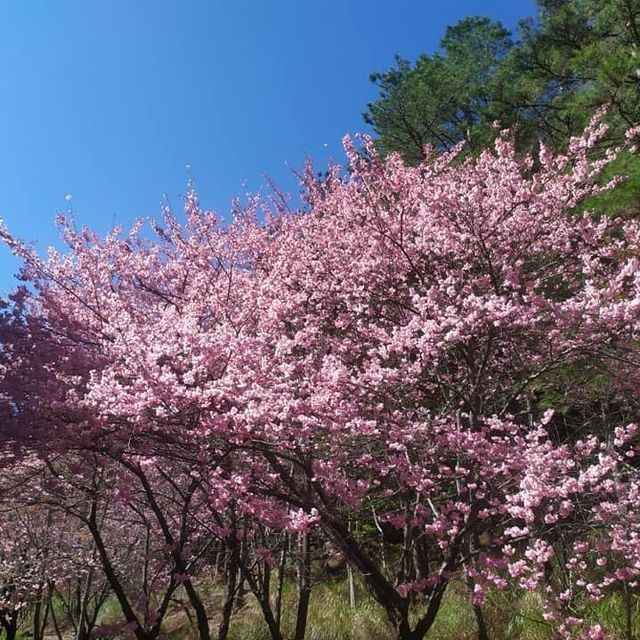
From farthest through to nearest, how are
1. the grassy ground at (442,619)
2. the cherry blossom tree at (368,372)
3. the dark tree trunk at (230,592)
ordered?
the grassy ground at (442,619) < the dark tree trunk at (230,592) < the cherry blossom tree at (368,372)

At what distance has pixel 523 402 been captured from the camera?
9188 millimetres

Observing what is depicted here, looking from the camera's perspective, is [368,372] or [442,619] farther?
[442,619]

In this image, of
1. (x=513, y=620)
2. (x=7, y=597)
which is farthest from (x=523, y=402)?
(x=7, y=597)

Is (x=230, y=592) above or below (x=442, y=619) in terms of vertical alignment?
above

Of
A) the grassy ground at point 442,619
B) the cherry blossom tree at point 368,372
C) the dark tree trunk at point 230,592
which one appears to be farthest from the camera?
the grassy ground at point 442,619

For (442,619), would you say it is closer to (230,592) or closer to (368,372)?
(230,592)

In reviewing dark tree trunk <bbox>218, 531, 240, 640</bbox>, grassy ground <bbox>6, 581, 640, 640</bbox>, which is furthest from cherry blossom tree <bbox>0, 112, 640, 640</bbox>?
grassy ground <bbox>6, 581, 640, 640</bbox>

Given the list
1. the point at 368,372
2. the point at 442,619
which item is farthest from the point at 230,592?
the point at 368,372

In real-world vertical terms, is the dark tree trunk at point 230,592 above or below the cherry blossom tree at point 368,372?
below

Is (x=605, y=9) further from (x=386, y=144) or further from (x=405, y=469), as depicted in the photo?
(x=405, y=469)

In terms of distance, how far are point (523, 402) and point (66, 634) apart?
11.5 meters

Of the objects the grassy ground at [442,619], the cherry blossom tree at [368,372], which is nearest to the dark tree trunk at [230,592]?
the cherry blossom tree at [368,372]

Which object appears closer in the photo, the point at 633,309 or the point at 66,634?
the point at 633,309

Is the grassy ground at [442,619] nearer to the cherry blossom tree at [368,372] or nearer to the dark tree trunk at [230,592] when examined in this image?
the cherry blossom tree at [368,372]
